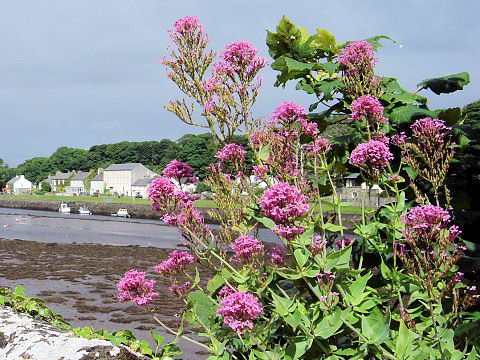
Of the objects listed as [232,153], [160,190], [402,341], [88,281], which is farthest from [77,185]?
[402,341]

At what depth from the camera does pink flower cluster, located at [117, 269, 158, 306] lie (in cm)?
365

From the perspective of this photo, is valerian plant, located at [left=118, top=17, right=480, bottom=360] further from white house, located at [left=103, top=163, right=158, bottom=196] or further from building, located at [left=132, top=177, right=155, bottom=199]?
white house, located at [left=103, top=163, right=158, bottom=196]

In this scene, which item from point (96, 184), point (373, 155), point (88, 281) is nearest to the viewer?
point (373, 155)

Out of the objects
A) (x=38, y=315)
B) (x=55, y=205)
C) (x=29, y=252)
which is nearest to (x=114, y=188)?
(x=55, y=205)

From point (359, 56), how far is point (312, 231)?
1.51 meters

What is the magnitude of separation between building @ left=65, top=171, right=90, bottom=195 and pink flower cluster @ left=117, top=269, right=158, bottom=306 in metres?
172

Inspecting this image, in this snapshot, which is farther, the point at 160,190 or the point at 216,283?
the point at 216,283

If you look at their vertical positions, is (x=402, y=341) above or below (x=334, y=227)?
below

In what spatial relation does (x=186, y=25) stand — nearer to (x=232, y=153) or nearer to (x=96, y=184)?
(x=232, y=153)

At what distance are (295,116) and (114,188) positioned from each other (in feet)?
530

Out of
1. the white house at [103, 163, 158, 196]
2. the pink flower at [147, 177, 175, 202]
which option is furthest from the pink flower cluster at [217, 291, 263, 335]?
the white house at [103, 163, 158, 196]

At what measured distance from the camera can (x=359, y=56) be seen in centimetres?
371

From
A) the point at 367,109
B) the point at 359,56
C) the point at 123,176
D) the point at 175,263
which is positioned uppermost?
the point at 123,176

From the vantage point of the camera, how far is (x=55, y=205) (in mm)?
105500
